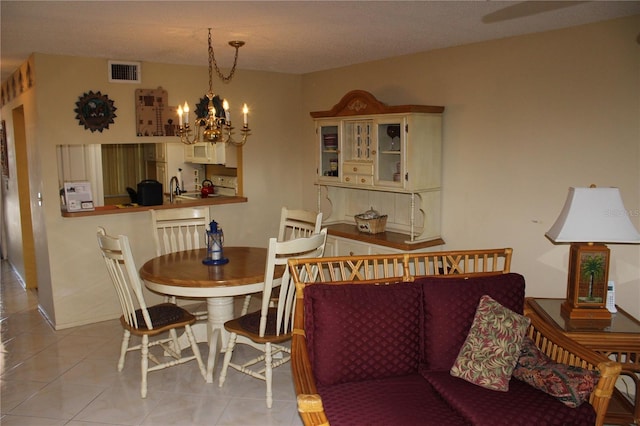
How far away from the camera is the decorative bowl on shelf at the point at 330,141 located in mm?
4850

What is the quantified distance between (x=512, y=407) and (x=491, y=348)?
306mm

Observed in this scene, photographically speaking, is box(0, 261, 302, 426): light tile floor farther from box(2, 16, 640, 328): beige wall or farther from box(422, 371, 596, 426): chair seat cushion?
box(422, 371, 596, 426): chair seat cushion

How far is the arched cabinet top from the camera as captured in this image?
Answer: 4184mm

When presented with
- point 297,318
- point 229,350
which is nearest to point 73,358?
point 229,350

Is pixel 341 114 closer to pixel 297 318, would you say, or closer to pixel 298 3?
pixel 298 3

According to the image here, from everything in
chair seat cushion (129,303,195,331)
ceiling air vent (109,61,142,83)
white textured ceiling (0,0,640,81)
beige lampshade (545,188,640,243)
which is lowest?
chair seat cushion (129,303,195,331)

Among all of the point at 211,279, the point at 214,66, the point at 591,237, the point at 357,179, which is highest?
the point at 214,66

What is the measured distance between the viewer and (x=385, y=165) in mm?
4477

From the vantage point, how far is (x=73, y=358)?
394 cm

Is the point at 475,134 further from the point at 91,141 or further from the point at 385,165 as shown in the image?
the point at 91,141

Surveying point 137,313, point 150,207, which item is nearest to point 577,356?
point 137,313

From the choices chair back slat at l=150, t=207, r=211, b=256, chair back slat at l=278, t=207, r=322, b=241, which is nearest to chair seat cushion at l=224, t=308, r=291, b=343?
chair back slat at l=278, t=207, r=322, b=241

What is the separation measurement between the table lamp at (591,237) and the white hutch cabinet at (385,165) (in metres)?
1.46

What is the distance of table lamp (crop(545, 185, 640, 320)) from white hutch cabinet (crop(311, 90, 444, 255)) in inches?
57.3
